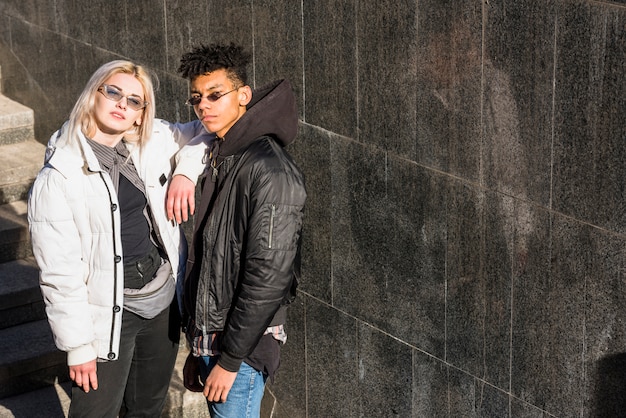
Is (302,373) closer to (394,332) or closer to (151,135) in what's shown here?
(394,332)

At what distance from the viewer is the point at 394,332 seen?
5.59 meters

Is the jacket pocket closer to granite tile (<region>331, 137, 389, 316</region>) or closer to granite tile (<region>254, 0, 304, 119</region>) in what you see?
granite tile (<region>331, 137, 389, 316</region>)

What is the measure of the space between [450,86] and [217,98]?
1011mm

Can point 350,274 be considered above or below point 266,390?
above

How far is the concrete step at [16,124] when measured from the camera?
8.95m

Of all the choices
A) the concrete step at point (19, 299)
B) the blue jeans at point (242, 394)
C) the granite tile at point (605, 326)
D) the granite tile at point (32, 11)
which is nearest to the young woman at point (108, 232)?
the blue jeans at point (242, 394)

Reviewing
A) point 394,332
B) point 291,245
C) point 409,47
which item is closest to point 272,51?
point 409,47

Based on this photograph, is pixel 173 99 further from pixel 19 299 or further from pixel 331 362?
pixel 331 362

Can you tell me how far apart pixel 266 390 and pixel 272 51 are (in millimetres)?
2008

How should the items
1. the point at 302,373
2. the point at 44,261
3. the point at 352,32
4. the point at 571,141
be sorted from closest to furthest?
the point at 571,141, the point at 44,261, the point at 352,32, the point at 302,373

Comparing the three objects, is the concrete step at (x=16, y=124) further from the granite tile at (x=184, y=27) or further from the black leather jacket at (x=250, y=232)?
the black leather jacket at (x=250, y=232)

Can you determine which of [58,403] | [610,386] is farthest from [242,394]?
[58,403]

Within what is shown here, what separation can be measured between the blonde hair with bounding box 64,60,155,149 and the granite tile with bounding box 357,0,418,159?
1.04m

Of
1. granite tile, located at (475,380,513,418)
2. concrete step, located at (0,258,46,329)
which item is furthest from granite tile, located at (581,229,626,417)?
concrete step, located at (0,258,46,329)
